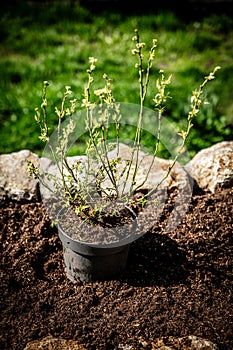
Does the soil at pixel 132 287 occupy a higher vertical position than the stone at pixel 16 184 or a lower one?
lower

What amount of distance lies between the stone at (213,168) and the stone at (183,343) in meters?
1.22

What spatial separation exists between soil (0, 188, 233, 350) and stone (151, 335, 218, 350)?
4 centimetres

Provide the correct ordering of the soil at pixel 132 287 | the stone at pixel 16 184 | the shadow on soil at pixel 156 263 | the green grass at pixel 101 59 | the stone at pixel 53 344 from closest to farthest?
1. the stone at pixel 53 344
2. the soil at pixel 132 287
3. the shadow on soil at pixel 156 263
4. the stone at pixel 16 184
5. the green grass at pixel 101 59

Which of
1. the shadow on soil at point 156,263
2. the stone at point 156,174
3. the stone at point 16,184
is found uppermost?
the stone at point 156,174

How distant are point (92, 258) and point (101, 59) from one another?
11.3 ft

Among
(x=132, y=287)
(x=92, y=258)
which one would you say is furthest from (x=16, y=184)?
(x=132, y=287)

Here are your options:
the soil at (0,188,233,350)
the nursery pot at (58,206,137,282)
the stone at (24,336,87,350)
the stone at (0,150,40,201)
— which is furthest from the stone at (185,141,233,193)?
the stone at (24,336,87,350)

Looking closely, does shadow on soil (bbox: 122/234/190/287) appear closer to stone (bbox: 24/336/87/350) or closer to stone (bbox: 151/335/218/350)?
stone (bbox: 151/335/218/350)

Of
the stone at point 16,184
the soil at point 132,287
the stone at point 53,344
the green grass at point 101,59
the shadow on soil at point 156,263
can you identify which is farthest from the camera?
the green grass at point 101,59

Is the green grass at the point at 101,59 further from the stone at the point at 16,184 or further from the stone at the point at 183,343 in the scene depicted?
the stone at the point at 183,343

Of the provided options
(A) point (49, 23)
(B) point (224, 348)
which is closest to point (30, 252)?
(B) point (224, 348)

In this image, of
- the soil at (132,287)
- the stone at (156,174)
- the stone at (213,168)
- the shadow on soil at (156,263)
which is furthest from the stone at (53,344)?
the stone at (213,168)

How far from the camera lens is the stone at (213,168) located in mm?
3320

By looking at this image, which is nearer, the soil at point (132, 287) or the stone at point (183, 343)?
the stone at point (183, 343)
